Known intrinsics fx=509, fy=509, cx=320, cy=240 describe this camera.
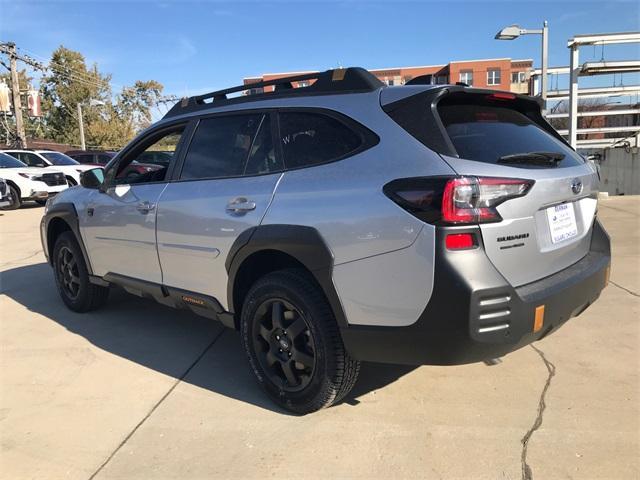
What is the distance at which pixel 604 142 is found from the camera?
61.3ft

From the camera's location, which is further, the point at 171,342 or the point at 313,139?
the point at 171,342

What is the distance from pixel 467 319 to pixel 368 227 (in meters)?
0.62

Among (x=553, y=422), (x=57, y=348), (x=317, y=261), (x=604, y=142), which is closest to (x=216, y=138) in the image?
(x=317, y=261)

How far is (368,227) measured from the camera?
97.3 inches

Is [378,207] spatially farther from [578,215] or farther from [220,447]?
[220,447]

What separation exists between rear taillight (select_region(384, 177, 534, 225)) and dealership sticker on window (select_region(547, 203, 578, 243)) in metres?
0.36

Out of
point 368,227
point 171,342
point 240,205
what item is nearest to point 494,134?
point 368,227

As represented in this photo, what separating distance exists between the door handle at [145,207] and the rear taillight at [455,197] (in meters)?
2.10

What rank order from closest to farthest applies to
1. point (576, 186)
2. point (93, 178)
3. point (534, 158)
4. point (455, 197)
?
point (455, 197) → point (534, 158) → point (576, 186) → point (93, 178)

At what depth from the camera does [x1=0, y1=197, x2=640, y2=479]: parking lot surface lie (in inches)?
101

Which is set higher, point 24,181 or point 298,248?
point 24,181

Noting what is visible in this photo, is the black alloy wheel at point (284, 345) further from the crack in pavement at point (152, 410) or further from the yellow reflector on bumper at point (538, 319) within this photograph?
the yellow reflector on bumper at point (538, 319)

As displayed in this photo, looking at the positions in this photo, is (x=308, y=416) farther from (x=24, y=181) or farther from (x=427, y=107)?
(x=24, y=181)

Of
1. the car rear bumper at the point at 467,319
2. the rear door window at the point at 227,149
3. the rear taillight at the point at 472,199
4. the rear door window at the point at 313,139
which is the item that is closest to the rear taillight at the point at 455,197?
the rear taillight at the point at 472,199
